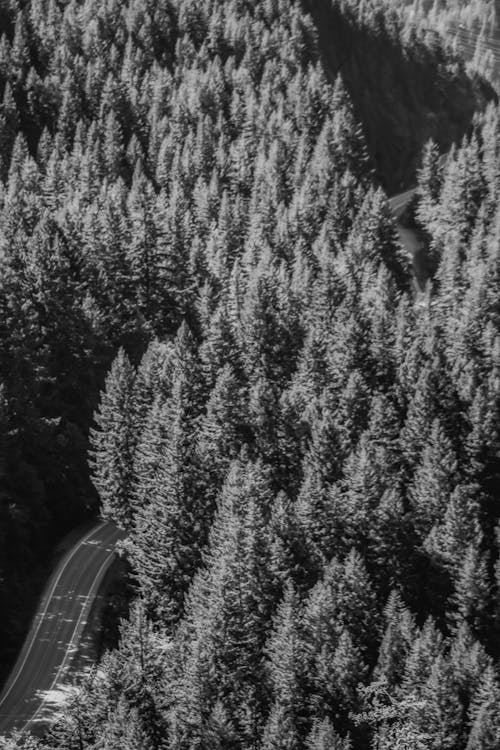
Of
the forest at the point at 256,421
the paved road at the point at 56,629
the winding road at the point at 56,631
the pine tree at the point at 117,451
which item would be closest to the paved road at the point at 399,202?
the forest at the point at 256,421

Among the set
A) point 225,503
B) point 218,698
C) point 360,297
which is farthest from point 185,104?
point 218,698

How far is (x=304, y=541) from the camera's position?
2456 inches

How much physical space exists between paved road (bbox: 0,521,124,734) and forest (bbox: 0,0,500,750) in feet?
4.81

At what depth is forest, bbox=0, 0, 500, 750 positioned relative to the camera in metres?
52.8

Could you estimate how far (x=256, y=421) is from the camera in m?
71.4

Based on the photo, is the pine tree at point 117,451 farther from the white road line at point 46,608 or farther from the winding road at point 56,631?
the white road line at point 46,608

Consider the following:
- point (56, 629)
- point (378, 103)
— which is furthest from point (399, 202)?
point (56, 629)

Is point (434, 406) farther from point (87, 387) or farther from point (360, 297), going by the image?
point (87, 387)

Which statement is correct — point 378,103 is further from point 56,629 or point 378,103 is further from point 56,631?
point 56,631

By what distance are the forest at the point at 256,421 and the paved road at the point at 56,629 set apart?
146cm

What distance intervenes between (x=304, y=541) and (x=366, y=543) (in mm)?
4483

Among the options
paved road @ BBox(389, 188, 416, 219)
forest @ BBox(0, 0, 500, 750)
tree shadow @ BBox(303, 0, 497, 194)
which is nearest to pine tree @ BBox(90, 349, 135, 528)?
forest @ BBox(0, 0, 500, 750)

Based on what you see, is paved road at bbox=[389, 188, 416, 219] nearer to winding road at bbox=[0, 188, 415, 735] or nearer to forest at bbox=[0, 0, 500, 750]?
forest at bbox=[0, 0, 500, 750]

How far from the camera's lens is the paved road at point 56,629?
196 feet
